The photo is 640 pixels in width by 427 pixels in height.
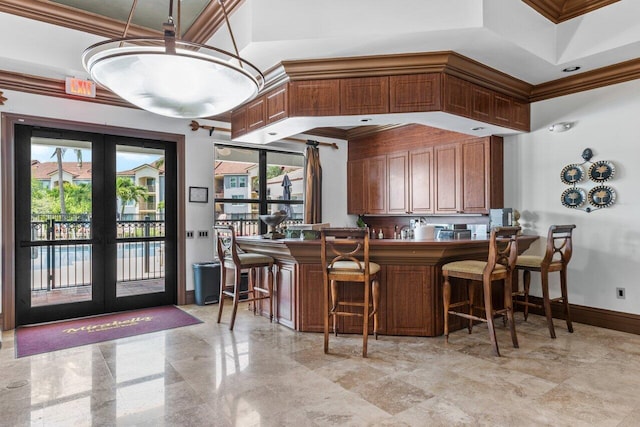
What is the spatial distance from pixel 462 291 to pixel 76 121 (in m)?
4.86

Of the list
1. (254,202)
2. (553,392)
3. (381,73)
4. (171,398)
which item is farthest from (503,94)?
(171,398)

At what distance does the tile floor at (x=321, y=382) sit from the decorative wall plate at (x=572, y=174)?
5.62 ft

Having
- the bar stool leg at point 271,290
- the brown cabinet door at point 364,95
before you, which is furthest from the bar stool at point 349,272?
the brown cabinet door at point 364,95

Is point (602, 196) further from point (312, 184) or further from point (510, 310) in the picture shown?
point (312, 184)

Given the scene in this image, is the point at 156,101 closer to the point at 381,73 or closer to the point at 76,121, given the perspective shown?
the point at 381,73

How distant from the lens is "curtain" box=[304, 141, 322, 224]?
6406 mm

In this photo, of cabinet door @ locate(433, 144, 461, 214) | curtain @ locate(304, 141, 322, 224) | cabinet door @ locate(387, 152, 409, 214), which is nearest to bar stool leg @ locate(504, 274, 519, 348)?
cabinet door @ locate(433, 144, 461, 214)

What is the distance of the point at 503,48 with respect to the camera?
3.57 meters

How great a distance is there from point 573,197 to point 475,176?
1.14 m

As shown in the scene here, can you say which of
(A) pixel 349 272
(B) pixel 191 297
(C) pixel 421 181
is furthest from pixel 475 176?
(B) pixel 191 297

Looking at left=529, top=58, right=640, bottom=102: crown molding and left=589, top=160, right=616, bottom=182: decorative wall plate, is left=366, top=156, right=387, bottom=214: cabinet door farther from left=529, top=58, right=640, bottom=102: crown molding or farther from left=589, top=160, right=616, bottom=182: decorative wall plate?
left=589, top=160, right=616, bottom=182: decorative wall plate

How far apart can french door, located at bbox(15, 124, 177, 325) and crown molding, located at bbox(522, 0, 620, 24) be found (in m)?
Result: 4.62

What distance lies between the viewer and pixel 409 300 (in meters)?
3.77

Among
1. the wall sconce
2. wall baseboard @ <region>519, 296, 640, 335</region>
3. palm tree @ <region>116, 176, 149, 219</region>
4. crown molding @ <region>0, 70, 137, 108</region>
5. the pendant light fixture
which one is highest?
crown molding @ <region>0, 70, 137, 108</region>
